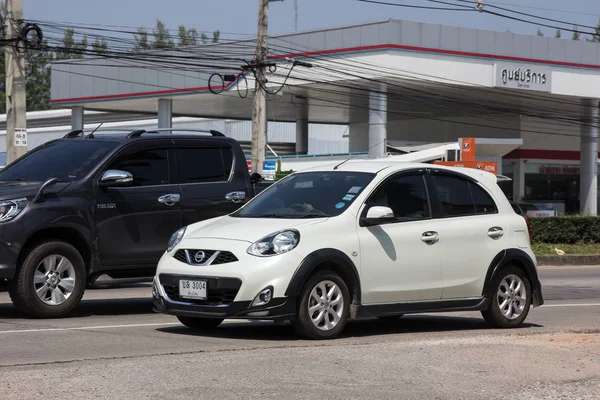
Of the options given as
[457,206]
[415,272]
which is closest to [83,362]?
[415,272]

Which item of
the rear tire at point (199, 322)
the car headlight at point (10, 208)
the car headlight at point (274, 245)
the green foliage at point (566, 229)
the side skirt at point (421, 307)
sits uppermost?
the car headlight at point (10, 208)

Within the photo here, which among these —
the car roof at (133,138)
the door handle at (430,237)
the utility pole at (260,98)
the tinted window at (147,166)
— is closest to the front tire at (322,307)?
the door handle at (430,237)

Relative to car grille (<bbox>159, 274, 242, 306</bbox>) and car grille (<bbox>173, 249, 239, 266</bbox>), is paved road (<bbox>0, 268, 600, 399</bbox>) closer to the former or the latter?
car grille (<bbox>159, 274, 242, 306</bbox>)

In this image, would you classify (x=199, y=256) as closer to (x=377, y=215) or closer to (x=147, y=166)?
(x=377, y=215)

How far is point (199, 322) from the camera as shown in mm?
10164

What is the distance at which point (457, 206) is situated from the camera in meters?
10.8

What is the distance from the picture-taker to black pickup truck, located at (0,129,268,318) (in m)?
11.0

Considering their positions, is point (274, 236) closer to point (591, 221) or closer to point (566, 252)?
point (566, 252)

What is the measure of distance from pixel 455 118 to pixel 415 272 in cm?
4177

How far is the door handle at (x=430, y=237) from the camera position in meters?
10.3

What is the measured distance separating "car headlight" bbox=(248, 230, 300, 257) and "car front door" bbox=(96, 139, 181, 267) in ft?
9.86

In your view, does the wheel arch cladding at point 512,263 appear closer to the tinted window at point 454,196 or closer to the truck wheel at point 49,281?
the tinted window at point 454,196

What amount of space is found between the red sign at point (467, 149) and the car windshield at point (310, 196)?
2582cm

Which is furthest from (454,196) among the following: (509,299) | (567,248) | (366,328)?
(567,248)
